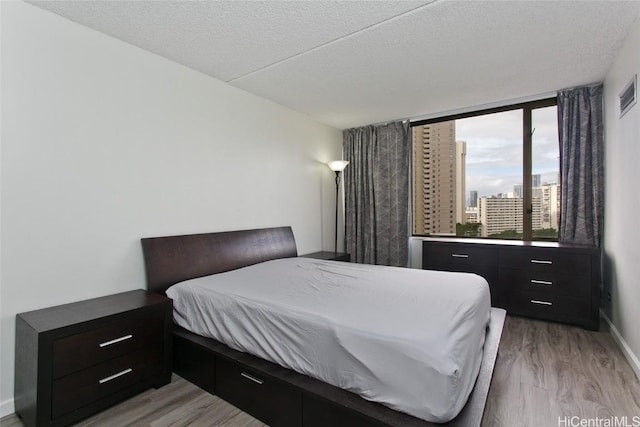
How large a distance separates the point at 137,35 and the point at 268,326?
218cm

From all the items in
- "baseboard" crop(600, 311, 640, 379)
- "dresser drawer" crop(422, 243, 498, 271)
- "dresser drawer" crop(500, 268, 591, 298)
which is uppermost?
"dresser drawer" crop(422, 243, 498, 271)

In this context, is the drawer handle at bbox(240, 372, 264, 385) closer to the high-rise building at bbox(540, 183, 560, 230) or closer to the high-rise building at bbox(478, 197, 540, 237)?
the high-rise building at bbox(478, 197, 540, 237)

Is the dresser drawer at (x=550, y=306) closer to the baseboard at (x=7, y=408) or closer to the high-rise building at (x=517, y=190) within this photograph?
the high-rise building at (x=517, y=190)

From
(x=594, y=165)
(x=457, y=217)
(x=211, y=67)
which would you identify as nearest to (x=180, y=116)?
(x=211, y=67)

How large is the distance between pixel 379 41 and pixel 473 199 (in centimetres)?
263

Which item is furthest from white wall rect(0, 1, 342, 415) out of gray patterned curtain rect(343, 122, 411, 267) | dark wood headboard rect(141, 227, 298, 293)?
gray patterned curtain rect(343, 122, 411, 267)

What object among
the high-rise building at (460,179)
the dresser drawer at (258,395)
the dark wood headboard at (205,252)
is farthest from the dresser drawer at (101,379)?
the high-rise building at (460,179)

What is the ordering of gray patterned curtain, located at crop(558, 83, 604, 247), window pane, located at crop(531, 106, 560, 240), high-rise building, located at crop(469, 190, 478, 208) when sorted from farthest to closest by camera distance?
1. high-rise building, located at crop(469, 190, 478, 208)
2. window pane, located at crop(531, 106, 560, 240)
3. gray patterned curtain, located at crop(558, 83, 604, 247)

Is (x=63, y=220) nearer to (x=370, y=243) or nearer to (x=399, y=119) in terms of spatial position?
(x=370, y=243)

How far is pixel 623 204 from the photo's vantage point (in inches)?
99.7

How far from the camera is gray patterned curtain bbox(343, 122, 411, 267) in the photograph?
427cm

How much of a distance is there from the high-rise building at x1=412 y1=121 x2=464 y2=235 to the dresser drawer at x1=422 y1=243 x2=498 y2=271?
2.36 feet

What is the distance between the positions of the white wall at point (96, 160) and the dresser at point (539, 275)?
2.50 meters

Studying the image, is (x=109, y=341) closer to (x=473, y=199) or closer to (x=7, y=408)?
(x=7, y=408)
